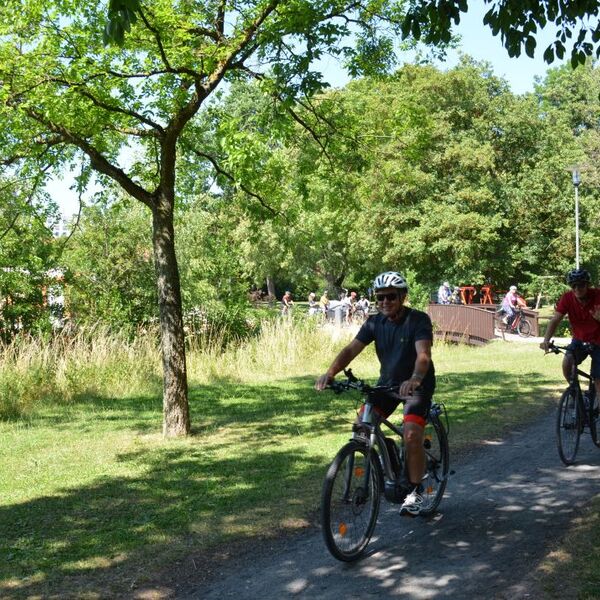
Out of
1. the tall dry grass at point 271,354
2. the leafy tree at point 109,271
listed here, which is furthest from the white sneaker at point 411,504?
the leafy tree at point 109,271

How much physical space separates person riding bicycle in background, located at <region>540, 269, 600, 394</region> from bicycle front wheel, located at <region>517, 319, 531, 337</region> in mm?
18875

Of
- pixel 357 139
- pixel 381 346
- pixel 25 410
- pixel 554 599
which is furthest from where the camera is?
A: pixel 25 410

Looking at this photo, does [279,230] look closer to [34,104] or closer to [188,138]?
[188,138]

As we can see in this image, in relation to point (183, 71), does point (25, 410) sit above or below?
below

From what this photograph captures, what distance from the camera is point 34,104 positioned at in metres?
9.15

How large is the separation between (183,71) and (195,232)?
14.8m

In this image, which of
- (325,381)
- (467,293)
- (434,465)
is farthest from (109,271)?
(467,293)

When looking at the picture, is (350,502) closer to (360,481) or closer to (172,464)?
(360,481)

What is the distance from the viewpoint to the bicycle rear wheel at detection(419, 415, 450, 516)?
614 cm

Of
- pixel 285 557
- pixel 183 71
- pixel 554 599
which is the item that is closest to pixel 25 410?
pixel 183 71

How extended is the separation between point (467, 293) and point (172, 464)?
29.1 m

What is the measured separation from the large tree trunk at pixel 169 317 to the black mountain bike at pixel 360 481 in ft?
15.6

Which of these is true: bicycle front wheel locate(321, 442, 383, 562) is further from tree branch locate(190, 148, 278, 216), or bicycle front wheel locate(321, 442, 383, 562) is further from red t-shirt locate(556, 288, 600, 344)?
tree branch locate(190, 148, 278, 216)

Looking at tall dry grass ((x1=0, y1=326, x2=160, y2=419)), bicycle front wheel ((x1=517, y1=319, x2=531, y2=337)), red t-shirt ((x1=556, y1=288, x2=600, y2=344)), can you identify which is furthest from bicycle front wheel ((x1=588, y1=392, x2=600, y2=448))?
bicycle front wheel ((x1=517, y1=319, x2=531, y2=337))
